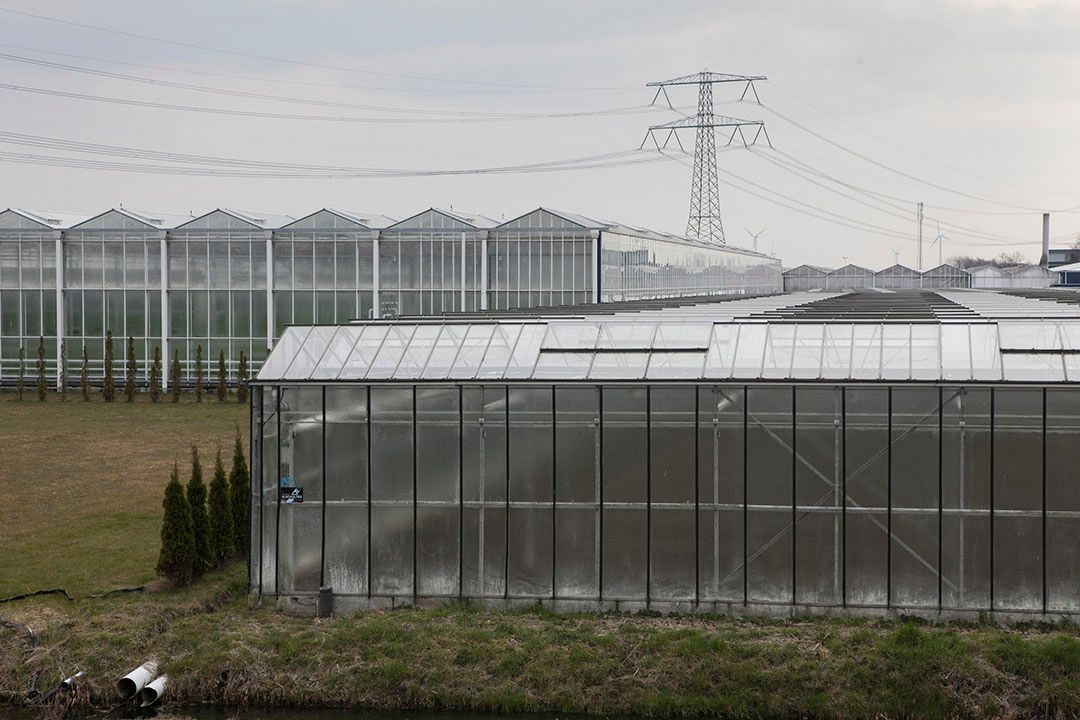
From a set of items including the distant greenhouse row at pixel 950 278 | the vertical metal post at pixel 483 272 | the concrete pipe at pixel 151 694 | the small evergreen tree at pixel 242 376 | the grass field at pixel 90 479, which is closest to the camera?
the concrete pipe at pixel 151 694

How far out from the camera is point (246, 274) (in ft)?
203

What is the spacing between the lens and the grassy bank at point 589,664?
64.2 ft

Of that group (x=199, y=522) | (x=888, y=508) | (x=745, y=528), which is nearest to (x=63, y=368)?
(x=199, y=522)

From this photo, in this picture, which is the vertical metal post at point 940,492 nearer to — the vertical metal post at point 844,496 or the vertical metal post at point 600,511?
the vertical metal post at point 844,496

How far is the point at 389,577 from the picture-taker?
23.4 metres

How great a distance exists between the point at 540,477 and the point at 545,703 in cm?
433

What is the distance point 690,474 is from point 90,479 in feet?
70.9

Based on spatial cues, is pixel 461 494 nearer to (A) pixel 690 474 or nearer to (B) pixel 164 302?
(A) pixel 690 474

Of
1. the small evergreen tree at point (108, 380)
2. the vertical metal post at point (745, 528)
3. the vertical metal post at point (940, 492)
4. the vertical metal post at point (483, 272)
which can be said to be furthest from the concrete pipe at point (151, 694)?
the small evergreen tree at point (108, 380)

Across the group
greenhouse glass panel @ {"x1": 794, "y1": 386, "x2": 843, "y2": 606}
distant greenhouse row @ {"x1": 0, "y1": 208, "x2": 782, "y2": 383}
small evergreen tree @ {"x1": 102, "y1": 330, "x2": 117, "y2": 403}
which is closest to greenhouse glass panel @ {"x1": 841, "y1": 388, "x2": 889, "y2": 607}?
greenhouse glass panel @ {"x1": 794, "y1": 386, "x2": 843, "y2": 606}

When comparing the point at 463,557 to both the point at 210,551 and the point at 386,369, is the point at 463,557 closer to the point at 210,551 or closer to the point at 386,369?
the point at 386,369

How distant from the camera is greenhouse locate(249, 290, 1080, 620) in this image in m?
22.0

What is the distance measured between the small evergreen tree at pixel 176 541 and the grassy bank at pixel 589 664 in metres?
3.05

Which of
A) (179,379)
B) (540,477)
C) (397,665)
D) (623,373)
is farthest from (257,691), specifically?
(179,379)
